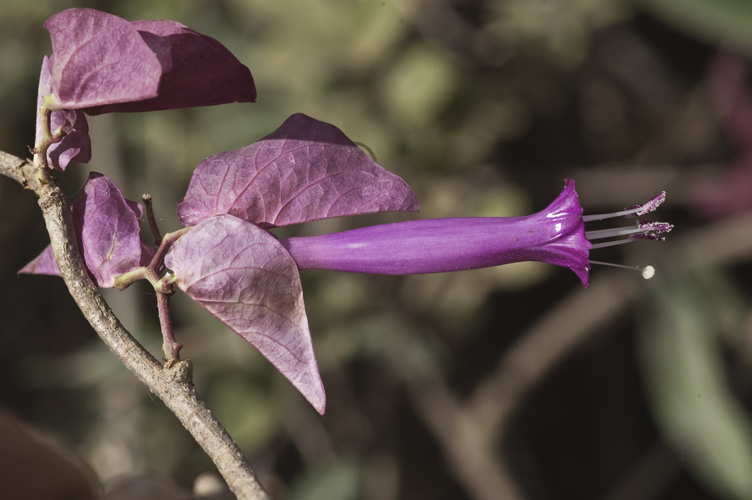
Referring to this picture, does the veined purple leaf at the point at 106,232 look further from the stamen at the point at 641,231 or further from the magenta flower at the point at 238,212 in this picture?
the stamen at the point at 641,231

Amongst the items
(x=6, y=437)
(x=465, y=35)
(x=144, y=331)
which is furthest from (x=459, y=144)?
(x=6, y=437)

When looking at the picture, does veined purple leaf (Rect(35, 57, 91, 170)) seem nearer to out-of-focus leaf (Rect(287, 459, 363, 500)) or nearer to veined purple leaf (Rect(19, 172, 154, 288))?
veined purple leaf (Rect(19, 172, 154, 288))

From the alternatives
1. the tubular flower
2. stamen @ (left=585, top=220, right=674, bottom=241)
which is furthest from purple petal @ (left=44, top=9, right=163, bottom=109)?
stamen @ (left=585, top=220, right=674, bottom=241)

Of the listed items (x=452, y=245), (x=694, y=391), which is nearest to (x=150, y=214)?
(x=452, y=245)

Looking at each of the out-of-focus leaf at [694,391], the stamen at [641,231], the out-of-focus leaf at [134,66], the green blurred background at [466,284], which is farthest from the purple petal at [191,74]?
the out-of-focus leaf at [694,391]

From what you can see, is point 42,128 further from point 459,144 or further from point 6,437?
point 459,144

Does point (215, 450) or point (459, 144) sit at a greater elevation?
point (215, 450)
